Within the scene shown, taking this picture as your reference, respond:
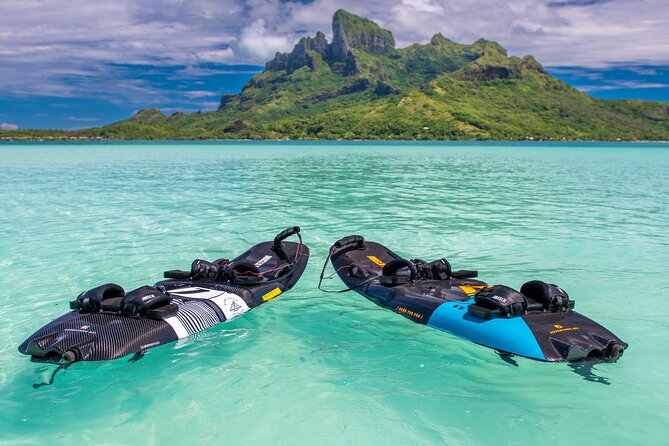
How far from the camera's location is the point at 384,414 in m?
6.36

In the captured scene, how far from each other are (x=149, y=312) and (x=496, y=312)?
527cm

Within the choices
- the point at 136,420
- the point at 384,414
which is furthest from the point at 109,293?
the point at 384,414

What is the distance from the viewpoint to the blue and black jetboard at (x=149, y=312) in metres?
6.89

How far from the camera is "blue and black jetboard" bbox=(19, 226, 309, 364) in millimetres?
6887

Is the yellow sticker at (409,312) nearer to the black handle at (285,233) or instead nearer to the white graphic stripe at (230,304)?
the white graphic stripe at (230,304)

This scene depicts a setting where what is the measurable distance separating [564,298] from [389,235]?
9.78 meters

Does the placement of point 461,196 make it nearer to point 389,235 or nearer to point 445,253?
point 389,235

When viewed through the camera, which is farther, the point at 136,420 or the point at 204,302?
the point at 204,302

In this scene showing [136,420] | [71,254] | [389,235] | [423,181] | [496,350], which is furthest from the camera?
[423,181]

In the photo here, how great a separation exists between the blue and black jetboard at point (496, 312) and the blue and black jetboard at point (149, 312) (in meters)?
2.60

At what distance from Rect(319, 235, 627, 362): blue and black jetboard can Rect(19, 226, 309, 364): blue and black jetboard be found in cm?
260

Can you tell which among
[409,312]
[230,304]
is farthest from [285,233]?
[409,312]

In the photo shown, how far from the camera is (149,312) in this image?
25.1ft

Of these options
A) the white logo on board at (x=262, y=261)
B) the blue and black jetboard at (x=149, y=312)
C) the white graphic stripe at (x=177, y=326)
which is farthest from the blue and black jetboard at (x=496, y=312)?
the white graphic stripe at (x=177, y=326)
